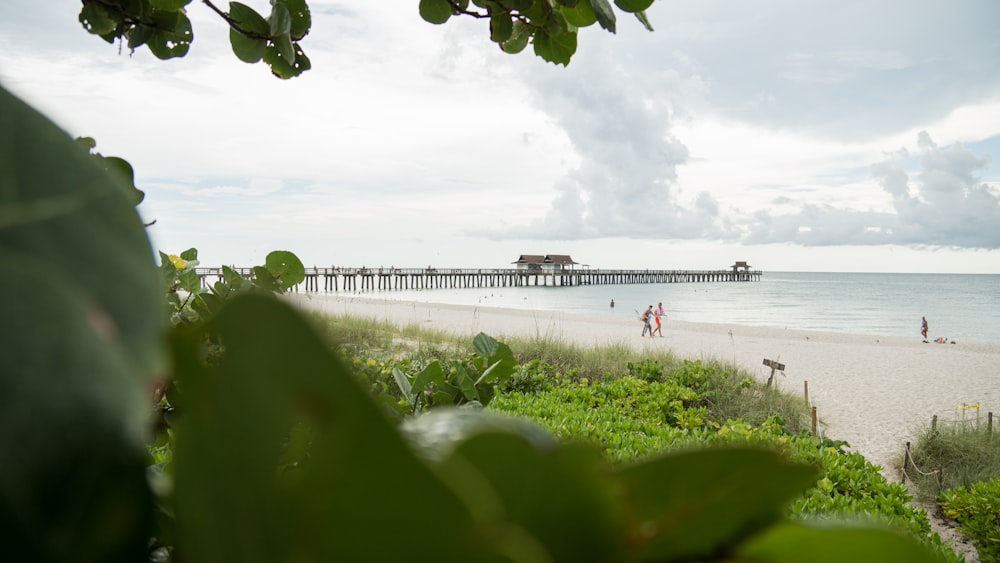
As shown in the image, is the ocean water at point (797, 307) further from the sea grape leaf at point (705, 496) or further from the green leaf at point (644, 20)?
the sea grape leaf at point (705, 496)

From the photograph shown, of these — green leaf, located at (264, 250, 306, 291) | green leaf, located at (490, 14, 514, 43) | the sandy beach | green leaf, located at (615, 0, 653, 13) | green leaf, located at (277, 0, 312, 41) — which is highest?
green leaf, located at (277, 0, 312, 41)

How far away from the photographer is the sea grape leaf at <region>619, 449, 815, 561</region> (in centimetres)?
19

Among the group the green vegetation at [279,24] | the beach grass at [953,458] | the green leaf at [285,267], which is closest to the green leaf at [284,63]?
the green vegetation at [279,24]

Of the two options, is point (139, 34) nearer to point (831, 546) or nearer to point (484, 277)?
point (831, 546)

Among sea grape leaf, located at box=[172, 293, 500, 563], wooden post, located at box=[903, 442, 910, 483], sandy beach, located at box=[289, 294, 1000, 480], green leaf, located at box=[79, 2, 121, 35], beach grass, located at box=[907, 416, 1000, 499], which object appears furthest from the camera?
sandy beach, located at box=[289, 294, 1000, 480]

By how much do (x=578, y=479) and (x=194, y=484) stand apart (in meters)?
0.10

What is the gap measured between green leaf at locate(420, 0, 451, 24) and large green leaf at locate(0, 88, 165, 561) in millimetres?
1649

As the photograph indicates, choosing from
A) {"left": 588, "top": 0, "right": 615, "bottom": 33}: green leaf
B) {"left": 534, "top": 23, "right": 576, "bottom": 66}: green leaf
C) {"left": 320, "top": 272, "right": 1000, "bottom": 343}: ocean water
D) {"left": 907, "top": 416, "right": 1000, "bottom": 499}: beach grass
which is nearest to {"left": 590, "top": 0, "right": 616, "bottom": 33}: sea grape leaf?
{"left": 588, "top": 0, "right": 615, "bottom": 33}: green leaf

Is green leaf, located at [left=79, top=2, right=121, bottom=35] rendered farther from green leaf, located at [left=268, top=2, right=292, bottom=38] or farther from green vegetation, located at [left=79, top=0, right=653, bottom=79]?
green leaf, located at [left=268, top=2, right=292, bottom=38]

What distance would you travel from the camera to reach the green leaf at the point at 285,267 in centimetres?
123

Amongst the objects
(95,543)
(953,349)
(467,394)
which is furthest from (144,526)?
(953,349)

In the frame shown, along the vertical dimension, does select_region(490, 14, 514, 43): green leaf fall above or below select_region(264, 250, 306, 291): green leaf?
above

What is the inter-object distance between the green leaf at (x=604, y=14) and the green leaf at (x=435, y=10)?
53 centimetres

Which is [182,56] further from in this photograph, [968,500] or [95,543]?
[968,500]
